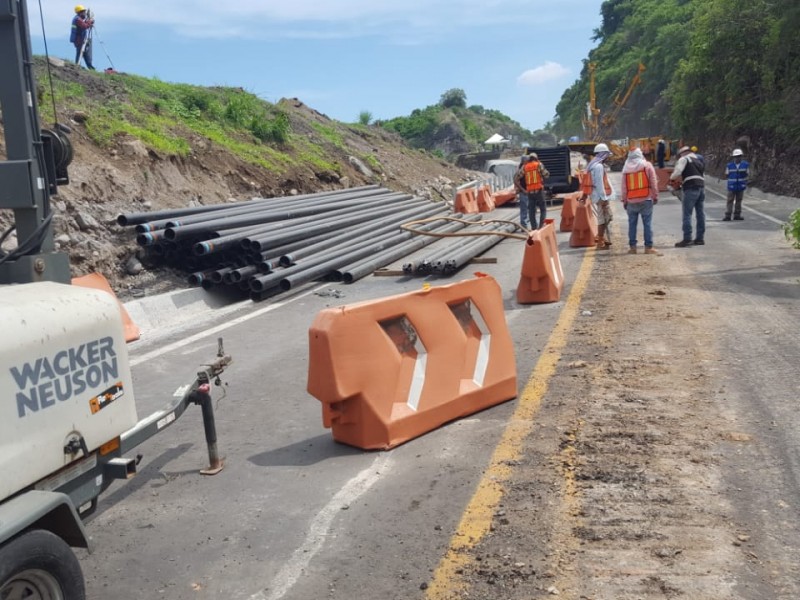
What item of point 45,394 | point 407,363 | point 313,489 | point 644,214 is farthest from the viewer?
point 644,214

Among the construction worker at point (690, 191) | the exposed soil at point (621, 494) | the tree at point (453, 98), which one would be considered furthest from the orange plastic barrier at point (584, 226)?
the tree at point (453, 98)

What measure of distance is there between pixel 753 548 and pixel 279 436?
3.15 metres

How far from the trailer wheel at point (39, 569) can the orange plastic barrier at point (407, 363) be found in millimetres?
2103

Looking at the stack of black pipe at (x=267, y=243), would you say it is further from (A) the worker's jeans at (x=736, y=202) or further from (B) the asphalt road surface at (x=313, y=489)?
(A) the worker's jeans at (x=736, y=202)

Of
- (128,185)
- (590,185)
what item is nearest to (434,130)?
(590,185)

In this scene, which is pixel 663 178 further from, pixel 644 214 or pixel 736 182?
pixel 644 214

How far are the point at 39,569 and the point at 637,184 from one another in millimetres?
12063

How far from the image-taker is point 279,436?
552 centimetres

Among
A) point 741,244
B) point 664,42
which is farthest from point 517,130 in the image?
point 741,244

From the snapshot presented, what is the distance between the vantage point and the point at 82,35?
19234 millimetres

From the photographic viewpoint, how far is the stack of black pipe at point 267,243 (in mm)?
11344

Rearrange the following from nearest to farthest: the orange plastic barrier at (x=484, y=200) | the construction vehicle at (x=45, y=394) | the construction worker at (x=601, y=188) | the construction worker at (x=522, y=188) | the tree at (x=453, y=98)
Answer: the construction vehicle at (x=45, y=394), the construction worker at (x=601, y=188), the construction worker at (x=522, y=188), the orange plastic barrier at (x=484, y=200), the tree at (x=453, y=98)

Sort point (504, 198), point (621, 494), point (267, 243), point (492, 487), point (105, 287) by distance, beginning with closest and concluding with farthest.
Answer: point (621, 494) → point (492, 487) → point (105, 287) → point (267, 243) → point (504, 198)

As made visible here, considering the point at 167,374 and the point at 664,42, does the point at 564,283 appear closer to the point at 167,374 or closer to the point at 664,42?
the point at 167,374
